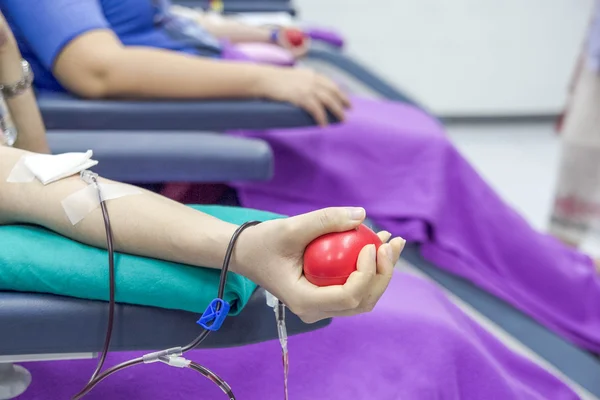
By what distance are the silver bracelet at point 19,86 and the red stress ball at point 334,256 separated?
0.54 meters

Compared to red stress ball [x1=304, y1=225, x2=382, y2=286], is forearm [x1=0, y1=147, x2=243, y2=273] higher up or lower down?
lower down

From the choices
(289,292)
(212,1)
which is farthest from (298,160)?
(212,1)

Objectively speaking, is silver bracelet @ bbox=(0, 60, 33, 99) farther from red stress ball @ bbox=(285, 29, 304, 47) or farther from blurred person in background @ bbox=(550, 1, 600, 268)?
blurred person in background @ bbox=(550, 1, 600, 268)

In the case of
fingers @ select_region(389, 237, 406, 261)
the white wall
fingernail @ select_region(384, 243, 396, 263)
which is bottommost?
the white wall

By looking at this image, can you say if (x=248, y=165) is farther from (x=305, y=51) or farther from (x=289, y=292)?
(x=305, y=51)

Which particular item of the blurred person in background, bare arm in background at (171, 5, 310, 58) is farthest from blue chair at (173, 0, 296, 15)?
the blurred person in background

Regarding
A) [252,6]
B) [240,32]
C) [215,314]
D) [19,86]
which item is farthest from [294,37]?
[215,314]

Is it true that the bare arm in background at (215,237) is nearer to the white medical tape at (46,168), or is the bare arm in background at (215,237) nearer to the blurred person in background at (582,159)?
the white medical tape at (46,168)

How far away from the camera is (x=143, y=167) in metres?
0.95

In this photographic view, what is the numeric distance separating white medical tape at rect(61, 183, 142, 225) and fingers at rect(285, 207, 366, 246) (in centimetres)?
21

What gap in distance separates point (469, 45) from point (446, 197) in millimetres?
2174

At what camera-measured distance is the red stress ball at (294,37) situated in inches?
80.0

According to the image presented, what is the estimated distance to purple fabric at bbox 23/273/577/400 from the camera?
0.76 m

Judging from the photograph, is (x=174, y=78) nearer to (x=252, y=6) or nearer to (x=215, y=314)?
(x=215, y=314)
